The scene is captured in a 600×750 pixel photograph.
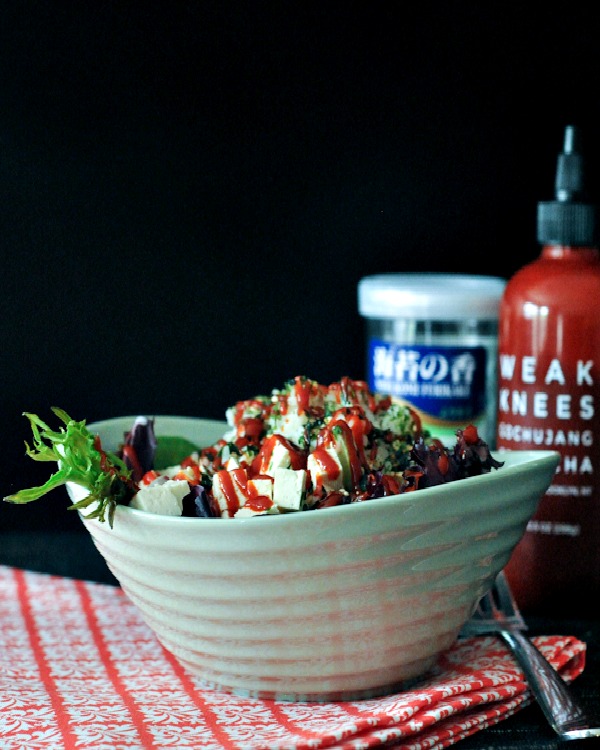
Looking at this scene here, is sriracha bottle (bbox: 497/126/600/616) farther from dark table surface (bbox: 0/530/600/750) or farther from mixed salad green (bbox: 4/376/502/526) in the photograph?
mixed salad green (bbox: 4/376/502/526)

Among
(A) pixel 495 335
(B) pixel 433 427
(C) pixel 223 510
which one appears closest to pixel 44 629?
(C) pixel 223 510

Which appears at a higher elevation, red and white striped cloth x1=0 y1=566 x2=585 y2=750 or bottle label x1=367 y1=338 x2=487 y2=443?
bottle label x1=367 y1=338 x2=487 y2=443

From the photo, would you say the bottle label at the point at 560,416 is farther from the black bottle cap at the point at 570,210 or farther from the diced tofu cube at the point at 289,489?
the diced tofu cube at the point at 289,489

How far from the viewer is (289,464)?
27.5 inches

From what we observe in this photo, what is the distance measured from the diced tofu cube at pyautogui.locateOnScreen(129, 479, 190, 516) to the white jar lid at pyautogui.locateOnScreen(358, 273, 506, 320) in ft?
1.22

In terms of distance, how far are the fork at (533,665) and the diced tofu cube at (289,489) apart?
21 cm

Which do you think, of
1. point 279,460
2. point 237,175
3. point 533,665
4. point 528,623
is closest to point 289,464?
point 279,460

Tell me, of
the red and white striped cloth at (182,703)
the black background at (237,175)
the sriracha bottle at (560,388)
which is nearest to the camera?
the red and white striped cloth at (182,703)

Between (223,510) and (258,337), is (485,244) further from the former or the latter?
(223,510)

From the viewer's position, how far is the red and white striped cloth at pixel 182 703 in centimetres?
63

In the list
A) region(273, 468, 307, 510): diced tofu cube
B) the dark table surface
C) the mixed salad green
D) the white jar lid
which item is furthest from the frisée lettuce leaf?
the white jar lid

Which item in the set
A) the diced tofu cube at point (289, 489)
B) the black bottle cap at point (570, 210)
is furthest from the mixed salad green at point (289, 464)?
the black bottle cap at point (570, 210)

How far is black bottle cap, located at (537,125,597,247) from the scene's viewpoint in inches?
36.2

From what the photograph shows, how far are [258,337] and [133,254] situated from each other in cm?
16
